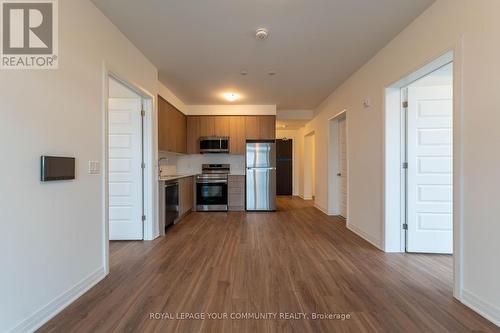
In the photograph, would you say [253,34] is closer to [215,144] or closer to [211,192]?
[215,144]

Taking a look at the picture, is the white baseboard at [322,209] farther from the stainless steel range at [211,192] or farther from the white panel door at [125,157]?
the white panel door at [125,157]

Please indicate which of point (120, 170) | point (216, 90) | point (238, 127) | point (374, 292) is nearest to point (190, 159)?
point (238, 127)

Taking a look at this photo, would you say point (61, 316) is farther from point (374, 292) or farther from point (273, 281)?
point (374, 292)

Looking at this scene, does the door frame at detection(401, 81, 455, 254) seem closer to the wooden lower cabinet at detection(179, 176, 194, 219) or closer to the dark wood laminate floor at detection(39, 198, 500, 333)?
the dark wood laminate floor at detection(39, 198, 500, 333)

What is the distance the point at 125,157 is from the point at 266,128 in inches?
132

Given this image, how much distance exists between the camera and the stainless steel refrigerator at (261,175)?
581cm

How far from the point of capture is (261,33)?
2.68 meters

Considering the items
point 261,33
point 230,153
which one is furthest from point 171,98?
point 261,33

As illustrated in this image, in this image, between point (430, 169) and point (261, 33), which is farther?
point (430, 169)

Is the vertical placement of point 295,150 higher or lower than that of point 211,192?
higher

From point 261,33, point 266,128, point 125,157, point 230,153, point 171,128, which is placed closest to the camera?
point 261,33

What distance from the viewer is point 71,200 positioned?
2018 millimetres

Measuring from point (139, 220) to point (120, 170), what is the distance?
77 cm

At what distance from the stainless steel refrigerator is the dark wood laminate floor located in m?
2.20
